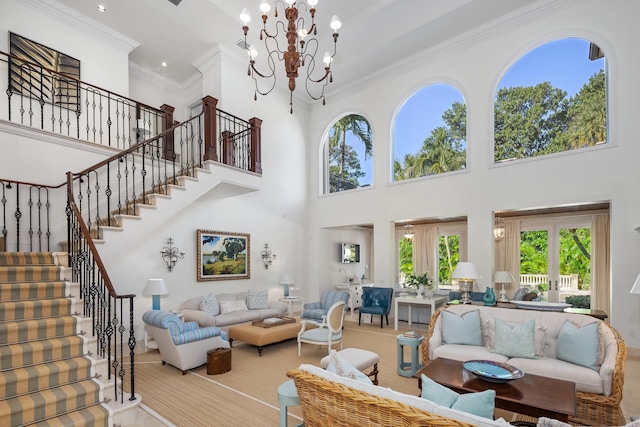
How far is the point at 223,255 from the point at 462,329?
5.45 m

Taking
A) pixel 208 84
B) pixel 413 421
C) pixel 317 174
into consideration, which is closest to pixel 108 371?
pixel 413 421

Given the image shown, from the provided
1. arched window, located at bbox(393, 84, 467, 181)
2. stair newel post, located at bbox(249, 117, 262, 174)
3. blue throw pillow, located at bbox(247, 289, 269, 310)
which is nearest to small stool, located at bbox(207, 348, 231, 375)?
blue throw pillow, located at bbox(247, 289, 269, 310)

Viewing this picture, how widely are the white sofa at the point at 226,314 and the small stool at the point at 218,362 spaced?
1503 mm

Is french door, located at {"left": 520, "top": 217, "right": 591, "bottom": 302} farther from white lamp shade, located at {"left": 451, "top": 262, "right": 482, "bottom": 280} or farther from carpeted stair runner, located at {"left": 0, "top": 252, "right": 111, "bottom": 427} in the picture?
carpeted stair runner, located at {"left": 0, "top": 252, "right": 111, "bottom": 427}

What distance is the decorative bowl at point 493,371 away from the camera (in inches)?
118

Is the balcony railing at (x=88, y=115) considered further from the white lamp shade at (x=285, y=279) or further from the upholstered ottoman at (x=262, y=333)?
the upholstered ottoman at (x=262, y=333)

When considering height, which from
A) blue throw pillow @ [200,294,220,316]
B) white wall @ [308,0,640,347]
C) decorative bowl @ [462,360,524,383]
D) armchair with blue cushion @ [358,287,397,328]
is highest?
white wall @ [308,0,640,347]

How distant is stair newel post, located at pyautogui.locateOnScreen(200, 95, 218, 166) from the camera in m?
6.62

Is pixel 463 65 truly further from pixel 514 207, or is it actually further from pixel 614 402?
pixel 614 402

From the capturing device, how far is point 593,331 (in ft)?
Answer: 12.0

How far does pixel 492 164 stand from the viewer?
7.21 m

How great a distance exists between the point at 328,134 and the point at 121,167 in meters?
5.87

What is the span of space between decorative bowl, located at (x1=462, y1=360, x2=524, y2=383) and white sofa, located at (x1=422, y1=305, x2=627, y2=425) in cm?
65

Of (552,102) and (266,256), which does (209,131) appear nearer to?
(266,256)
